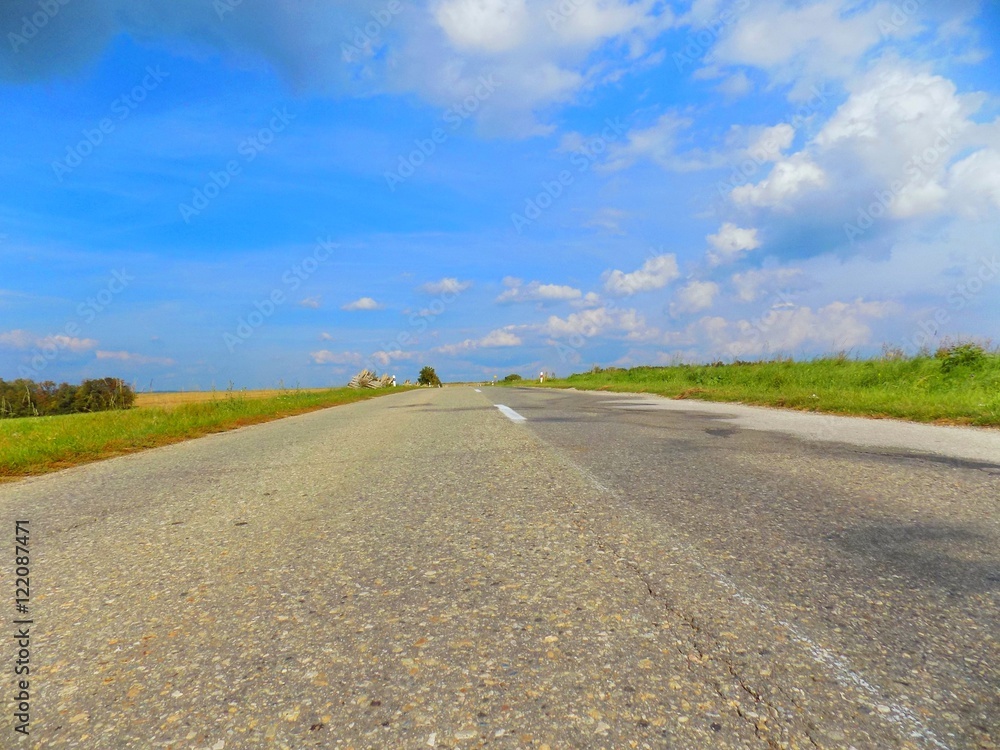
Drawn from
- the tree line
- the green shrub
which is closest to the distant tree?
the tree line

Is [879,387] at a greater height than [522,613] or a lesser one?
greater

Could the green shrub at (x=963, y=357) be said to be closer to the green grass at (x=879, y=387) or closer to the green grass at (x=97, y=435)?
the green grass at (x=879, y=387)

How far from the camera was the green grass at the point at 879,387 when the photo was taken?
919 centimetres

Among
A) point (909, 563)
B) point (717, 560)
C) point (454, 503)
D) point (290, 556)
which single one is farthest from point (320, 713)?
point (909, 563)

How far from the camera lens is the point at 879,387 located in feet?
45.8

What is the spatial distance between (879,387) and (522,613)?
49.5ft

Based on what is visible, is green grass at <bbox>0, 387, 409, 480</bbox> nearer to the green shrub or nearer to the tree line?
the tree line

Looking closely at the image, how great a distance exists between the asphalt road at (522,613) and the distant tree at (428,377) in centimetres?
7538

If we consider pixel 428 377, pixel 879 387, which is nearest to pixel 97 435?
pixel 879 387

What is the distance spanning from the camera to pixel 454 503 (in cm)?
380

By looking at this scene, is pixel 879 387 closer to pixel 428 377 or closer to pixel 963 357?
pixel 963 357

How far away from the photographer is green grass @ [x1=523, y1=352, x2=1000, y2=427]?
9.19 metres

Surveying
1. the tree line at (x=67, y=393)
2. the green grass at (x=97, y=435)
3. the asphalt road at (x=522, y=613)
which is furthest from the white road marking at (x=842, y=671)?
the tree line at (x=67, y=393)

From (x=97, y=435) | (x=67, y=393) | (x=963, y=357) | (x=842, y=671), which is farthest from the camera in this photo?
(x=67, y=393)
